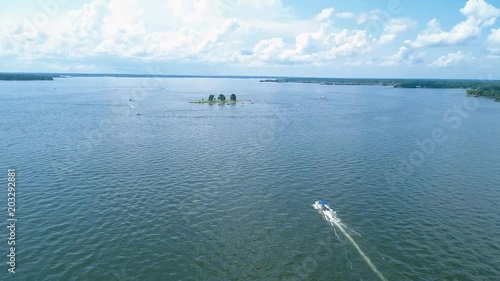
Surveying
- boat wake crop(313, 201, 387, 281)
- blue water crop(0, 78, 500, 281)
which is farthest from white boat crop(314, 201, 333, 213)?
blue water crop(0, 78, 500, 281)

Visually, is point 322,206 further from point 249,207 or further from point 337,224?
point 249,207

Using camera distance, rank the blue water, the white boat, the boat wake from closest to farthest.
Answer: the blue water
the boat wake
the white boat

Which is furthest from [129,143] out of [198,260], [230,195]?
[198,260]

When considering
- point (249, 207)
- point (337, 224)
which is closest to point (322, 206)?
point (337, 224)

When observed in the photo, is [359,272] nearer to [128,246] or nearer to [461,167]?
[128,246]

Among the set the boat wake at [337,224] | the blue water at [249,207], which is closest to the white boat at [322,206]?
the boat wake at [337,224]

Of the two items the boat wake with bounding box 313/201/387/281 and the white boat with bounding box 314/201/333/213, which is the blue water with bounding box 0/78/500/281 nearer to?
the boat wake with bounding box 313/201/387/281

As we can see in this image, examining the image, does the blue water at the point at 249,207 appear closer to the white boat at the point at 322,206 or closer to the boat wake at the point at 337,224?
the boat wake at the point at 337,224
